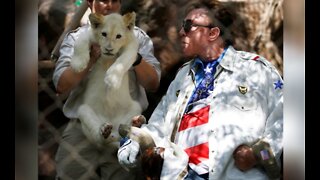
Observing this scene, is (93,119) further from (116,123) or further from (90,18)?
(90,18)

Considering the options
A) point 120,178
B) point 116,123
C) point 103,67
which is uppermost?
point 103,67

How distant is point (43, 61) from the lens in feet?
16.6

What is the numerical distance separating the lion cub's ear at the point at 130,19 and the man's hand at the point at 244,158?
952 mm

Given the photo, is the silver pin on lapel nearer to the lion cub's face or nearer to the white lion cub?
the white lion cub

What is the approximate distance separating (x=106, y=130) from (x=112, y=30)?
1.93ft

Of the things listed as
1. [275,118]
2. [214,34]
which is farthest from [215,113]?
[214,34]

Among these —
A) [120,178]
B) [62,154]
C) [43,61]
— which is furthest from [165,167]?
[43,61]

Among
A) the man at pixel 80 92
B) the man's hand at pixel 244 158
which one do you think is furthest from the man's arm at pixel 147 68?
the man's hand at pixel 244 158

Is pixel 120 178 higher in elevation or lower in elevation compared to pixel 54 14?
lower

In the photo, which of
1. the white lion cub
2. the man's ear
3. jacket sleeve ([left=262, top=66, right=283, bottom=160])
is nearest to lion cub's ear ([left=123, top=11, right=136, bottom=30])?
the white lion cub

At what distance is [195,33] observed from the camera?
16.2 ft

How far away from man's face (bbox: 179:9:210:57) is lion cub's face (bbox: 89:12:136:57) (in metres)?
0.31

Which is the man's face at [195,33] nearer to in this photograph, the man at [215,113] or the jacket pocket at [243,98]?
the man at [215,113]

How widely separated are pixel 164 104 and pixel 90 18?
0.67 metres
